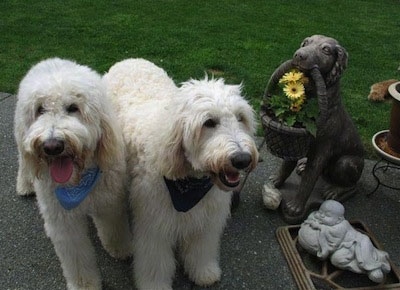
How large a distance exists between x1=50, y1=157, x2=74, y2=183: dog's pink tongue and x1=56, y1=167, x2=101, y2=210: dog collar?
149 millimetres

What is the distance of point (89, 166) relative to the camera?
104 inches

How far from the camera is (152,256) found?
2.87m

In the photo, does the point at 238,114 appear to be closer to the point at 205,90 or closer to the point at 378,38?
the point at 205,90

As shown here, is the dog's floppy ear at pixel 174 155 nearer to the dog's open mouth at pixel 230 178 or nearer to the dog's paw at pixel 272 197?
the dog's open mouth at pixel 230 178

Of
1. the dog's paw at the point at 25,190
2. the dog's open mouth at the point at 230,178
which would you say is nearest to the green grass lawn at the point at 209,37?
the dog's paw at the point at 25,190

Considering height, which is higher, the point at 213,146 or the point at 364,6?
the point at 213,146

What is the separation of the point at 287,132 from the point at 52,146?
1.69m

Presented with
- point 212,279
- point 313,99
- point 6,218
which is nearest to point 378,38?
point 313,99

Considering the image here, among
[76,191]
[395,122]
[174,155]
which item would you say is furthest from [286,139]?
[76,191]

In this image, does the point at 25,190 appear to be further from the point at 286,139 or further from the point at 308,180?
the point at 308,180

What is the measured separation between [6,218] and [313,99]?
8.68 ft

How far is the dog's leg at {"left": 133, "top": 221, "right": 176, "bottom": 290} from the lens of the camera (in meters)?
2.80

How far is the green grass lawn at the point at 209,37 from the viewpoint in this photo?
6.16 m

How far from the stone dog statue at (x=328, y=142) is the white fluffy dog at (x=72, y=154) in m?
1.42
